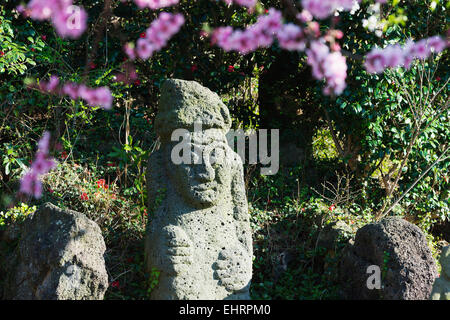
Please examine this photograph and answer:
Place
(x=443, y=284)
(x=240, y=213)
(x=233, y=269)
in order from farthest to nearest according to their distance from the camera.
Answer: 1. (x=240, y=213)
2. (x=233, y=269)
3. (x=443, y=284)

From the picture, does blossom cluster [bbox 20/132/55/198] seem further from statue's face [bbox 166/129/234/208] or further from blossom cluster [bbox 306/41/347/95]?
blossom cluster [bbox 306/41/347/95]

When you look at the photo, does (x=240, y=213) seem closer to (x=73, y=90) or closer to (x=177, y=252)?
(x=177, y=252)

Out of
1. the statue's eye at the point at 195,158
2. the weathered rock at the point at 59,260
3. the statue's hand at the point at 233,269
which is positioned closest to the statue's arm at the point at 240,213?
the statue's hand at the point at 233,269

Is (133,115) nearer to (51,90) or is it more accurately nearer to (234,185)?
(51,90)

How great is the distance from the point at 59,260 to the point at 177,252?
0.92m

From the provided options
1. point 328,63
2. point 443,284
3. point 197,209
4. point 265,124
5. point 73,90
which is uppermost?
point 265,124

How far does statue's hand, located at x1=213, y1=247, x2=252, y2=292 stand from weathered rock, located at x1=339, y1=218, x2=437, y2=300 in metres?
0.99

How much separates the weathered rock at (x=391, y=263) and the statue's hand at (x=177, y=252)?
5.03 ft

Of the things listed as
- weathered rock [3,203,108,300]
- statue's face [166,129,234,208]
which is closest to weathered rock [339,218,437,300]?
statue's face [166,129,234,208]

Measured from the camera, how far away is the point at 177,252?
16.5ft

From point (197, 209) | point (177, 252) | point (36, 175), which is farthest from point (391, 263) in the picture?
point (36, 175)

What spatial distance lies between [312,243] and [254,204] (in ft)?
2.59

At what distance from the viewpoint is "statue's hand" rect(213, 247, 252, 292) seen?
516 cm

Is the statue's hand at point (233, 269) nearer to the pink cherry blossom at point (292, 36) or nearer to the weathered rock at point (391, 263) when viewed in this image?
the weathered rock at point (391, 263)
